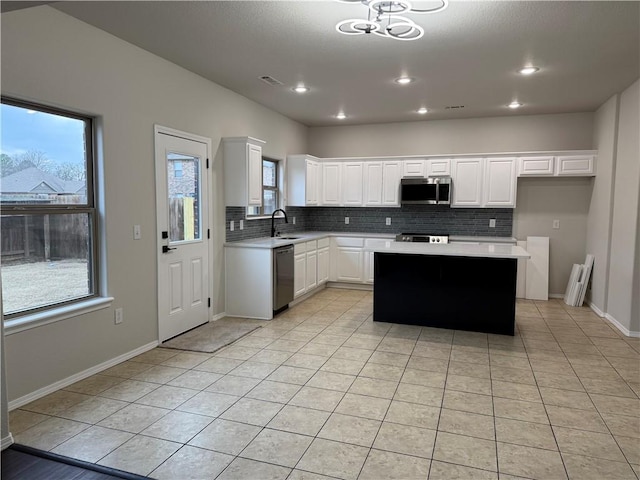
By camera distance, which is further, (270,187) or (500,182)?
(270,187)

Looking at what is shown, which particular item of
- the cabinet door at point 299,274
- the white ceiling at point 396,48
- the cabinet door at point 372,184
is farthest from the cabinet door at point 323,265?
the white ceiling at point 396,48

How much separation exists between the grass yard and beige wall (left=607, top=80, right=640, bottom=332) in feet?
17.1

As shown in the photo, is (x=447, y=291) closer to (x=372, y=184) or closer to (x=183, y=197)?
(x=372, y=184)

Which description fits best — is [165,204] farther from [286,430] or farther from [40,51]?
[286,430]

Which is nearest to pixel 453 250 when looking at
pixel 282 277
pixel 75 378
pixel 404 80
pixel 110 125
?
pixel 404 80

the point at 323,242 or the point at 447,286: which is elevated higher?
the point at 323,242

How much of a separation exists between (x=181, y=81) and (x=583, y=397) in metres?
4.37

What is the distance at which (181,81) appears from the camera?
4285mm

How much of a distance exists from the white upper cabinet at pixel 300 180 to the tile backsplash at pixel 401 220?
0.27m

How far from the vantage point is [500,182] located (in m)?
6.32

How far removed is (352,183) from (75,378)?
492 cm

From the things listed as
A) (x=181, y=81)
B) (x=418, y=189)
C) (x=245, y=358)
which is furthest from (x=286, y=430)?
(x=418, y=189)

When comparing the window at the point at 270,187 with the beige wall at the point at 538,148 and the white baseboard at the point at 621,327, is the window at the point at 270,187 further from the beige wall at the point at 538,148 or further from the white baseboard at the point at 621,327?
the white baseboard at the point at 621,327

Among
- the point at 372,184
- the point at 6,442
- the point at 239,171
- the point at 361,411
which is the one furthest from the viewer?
the point at 372,184
